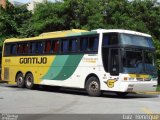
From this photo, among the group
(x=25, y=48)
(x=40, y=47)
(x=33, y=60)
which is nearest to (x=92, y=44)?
(x=40, y=47)

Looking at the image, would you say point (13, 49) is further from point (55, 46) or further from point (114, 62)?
point (114, 62)

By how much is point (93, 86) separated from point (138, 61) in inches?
102

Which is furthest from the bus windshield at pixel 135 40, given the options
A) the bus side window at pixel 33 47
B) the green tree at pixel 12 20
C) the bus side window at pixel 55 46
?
the green tree at pixel 12 20

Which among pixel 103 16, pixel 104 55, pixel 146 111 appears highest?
pixel 103 16

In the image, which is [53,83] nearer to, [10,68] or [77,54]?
[77,54]

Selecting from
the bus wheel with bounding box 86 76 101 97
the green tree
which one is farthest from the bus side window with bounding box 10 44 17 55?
the green tree

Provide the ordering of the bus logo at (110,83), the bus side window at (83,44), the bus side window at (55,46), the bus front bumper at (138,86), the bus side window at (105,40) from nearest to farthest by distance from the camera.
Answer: the bus front bumper at (138,86) → the bus logo at (110,83) → the bus side window at (105,40) → the bus side window at (83,44) → the bus side window at (55,46)

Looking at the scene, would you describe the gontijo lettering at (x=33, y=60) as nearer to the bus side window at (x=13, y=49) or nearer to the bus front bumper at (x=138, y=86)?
the bus side window at (x=13, y=49)

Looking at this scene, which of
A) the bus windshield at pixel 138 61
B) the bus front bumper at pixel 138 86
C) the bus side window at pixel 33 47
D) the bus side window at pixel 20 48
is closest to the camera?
the bus front bumper at pixel 138 86

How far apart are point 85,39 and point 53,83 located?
12.5 ft

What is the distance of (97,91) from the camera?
21.5 m

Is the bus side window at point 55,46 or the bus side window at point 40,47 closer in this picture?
the bus side window at point 55,46

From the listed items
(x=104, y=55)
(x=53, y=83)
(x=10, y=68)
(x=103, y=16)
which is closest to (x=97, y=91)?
(x=104, y=55)

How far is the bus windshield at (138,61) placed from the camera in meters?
20.5
